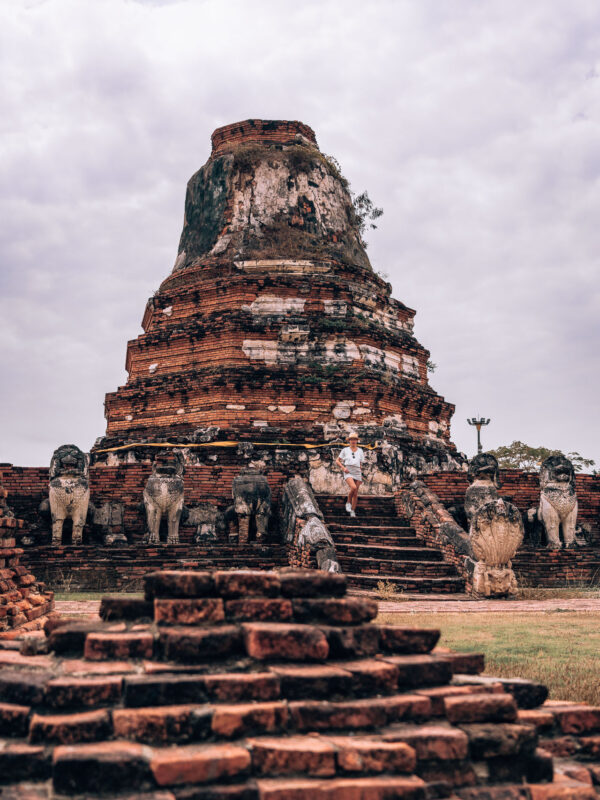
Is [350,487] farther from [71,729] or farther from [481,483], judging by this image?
[71,729]

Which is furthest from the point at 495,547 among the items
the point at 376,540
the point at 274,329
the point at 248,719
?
the point at 274,329

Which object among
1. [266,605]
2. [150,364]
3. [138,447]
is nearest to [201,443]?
[138,447]

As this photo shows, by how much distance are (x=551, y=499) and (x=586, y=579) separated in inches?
54.3

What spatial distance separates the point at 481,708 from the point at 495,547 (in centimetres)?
731

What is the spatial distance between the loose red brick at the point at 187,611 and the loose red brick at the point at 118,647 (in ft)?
0.37

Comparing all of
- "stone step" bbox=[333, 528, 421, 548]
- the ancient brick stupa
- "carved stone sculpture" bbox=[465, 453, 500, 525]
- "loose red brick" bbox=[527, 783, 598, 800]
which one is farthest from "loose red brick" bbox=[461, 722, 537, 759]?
the ancient brick stupa

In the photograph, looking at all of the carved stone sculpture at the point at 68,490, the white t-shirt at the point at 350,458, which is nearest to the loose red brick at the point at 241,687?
the carved stone sculpture at the point at 68,490

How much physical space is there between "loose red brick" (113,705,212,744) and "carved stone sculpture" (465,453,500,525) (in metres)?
9.34

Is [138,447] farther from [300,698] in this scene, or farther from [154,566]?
[300,698]

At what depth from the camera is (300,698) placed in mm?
2559

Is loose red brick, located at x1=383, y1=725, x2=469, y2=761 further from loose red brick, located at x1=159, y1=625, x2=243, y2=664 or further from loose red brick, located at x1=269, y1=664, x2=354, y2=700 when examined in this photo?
loose red brick, located at x1=159, y1=625, x2=243, y2=664

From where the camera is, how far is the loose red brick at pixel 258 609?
2.87 m

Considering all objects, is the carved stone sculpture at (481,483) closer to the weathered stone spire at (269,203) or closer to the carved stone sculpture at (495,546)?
the carved stone sculpture at (495,546)

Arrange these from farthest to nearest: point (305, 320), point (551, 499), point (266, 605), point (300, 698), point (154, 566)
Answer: point (305, 320), point (551, 499), point (154, 566), point (266, 605), point (300, 698)
